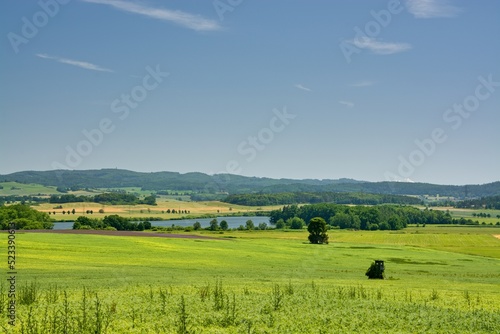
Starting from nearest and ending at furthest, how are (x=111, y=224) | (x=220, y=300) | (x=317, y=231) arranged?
Result: (x=220, y=300) < (x=317, y=231) < (x=111, y=224)

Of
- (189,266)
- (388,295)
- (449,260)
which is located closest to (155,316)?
(388,295)

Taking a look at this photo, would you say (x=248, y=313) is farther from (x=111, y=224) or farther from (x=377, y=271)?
(x=111, y=224)

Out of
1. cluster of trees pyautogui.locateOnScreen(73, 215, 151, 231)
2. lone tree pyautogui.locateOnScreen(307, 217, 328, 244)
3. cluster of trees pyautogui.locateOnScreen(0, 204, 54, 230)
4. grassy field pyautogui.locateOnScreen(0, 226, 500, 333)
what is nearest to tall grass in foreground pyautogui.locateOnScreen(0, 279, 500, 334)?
grassy field pyautogui.locateOnScreen(0, 226, 500, 333)

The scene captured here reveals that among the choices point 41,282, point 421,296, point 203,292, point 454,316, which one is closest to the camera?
point 454,316

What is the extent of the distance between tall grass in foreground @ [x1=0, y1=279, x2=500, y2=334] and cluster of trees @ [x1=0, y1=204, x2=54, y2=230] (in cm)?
10974

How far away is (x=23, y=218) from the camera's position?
143 meters

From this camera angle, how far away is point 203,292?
107 ft

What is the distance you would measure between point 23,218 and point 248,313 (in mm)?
131638

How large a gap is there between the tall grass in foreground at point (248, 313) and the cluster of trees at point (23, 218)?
109742 millimetres

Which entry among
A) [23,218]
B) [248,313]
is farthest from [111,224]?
[248,313]

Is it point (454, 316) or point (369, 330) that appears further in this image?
point (454, 316)

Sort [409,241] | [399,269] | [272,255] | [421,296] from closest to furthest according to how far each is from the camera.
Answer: [421,296] → [399,269] → [272,255] → [409,241]

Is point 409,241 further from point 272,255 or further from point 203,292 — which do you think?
point 203,292

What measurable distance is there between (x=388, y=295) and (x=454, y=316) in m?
9.07
